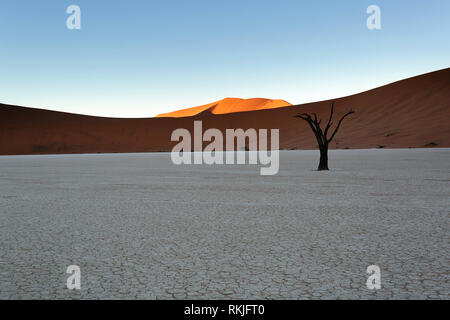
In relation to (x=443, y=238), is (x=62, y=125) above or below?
above

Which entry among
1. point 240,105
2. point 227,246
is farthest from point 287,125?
point 240,105

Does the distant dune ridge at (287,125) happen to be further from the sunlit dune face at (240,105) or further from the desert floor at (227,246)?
the sunlit dune face at (240,105)

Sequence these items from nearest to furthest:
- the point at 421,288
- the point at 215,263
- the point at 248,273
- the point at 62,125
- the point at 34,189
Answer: the point at 421,288, the point at 248,273, the point at 215,263, the point at 34,189, the point at 62,125

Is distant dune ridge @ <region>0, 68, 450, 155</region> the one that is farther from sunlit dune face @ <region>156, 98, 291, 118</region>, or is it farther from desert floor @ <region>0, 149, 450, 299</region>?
sunlit dune face @ <region>156, 98, 291, 118</region>

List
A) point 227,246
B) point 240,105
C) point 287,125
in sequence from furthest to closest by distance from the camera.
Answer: point 240,105 → point 287,125 → point 227,246

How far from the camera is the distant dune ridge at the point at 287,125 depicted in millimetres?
58469

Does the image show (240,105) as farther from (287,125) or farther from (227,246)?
(227,246)

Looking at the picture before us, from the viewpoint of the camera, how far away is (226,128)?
316 ft

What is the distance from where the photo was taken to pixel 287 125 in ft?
286

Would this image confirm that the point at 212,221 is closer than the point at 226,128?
Yes

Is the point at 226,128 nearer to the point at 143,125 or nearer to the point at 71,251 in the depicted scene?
the point at 143,125

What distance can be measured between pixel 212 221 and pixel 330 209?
7.87 feet

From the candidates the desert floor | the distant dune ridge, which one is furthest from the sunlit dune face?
the desert floor
